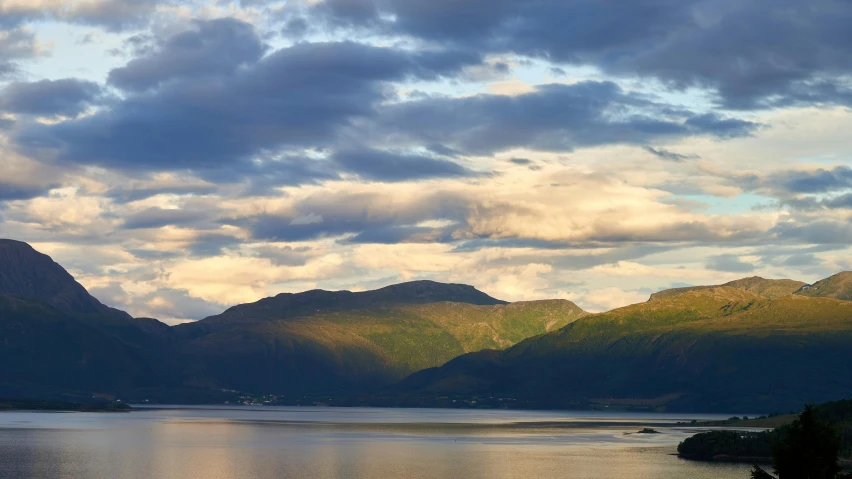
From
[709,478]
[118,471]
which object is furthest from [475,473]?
[118,471]

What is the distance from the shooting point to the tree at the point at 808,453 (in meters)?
84.6

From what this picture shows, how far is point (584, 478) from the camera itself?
596 feet

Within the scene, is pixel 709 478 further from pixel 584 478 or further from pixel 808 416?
pixel 808 416

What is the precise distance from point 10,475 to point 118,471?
19.0 meters

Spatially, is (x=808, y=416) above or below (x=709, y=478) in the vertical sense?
above

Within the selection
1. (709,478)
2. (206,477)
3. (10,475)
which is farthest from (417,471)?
(10,475)

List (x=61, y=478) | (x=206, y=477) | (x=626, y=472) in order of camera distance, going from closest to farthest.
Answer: (x=61, y=478), (x=206, y=477), (x=626, y=472)

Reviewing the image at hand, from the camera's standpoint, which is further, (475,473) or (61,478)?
(475,473)

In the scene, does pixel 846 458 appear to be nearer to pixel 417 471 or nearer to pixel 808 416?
pixel 417 471

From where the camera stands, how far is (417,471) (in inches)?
7475

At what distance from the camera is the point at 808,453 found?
84938 mm

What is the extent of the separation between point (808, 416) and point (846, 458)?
393 feet

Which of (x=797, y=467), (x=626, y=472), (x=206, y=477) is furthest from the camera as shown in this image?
(x=626, y=472)

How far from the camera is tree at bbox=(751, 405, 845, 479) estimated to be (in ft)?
277
